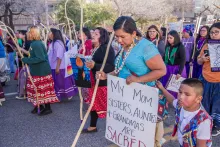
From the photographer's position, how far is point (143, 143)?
97.0 inches

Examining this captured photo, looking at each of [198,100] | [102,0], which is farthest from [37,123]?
[102,0]

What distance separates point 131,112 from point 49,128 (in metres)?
1.97

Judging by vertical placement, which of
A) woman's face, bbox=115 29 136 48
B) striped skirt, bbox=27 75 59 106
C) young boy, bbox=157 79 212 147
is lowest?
striped skirt, bbox=27 75 59 106

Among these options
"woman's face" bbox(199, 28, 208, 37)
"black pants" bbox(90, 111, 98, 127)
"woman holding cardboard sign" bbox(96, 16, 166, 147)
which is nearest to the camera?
"woman holding cardboard sign" bbox(96, 16, 166, 147)

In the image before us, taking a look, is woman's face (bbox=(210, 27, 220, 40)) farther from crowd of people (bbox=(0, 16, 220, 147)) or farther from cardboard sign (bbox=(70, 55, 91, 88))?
cardboard sign (bbox=(70, 55, 91, 88))

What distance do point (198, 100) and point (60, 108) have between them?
3454mm

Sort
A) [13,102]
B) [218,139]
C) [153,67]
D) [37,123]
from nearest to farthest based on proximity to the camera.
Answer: [153,67]
[218,139]
[37,123]
[13,102]

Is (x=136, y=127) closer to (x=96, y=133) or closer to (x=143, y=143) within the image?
(x=143, y=143)

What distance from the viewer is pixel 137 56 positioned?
227 centimetres

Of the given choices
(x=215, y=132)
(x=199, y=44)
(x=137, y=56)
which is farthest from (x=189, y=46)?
(x=137, y=56)

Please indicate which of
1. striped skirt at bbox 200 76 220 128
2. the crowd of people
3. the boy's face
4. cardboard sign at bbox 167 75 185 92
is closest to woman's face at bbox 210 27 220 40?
the crowd of people

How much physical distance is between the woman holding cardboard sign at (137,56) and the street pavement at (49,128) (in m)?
1.41

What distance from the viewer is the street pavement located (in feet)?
11.4

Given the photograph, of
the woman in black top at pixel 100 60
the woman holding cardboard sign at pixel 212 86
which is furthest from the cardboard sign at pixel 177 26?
the woman in black top at pixel 100 60
